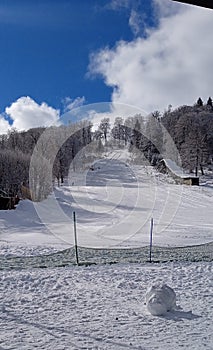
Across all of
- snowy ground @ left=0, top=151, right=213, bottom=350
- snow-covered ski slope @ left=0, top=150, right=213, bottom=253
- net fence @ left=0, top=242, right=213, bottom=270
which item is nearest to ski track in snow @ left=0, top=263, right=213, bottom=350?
snowy ground @ left=0, top=151, right=213, bottom=350

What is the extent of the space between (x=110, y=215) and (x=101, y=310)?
30.9 ft

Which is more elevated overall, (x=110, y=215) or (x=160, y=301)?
(x=160, y=301)

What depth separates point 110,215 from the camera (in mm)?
12805

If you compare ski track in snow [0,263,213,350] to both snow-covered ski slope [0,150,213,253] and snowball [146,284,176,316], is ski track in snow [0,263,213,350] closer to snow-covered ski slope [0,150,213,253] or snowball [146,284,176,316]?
snowball [146,284,176,316]

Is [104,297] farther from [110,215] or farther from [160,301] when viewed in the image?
[110,215]

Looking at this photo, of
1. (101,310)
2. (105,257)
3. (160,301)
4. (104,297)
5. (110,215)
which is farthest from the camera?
(110,215)

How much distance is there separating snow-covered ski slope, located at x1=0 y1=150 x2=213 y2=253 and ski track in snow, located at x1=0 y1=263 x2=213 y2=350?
1.91 m

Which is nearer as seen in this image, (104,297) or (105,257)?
(104,297)

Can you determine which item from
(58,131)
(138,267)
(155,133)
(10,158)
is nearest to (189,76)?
(155,133)

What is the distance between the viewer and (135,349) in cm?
243

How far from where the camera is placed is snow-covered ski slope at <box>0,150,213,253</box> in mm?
6887

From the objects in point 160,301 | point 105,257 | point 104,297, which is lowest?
point 105,257

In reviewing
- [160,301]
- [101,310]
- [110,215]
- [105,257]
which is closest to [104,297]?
[101,310]

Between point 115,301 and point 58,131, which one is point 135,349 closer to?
point 115,301
